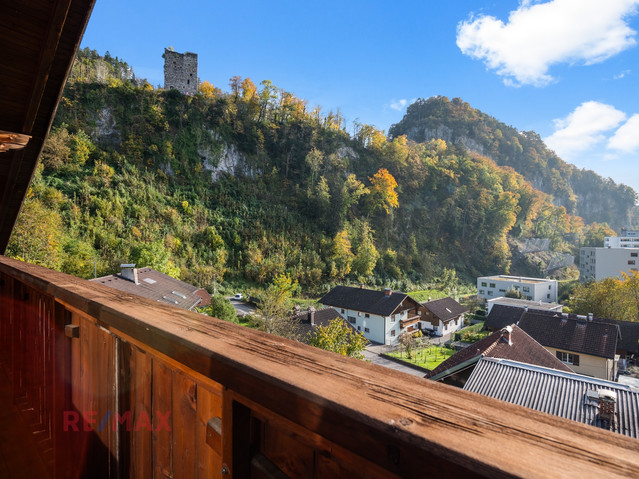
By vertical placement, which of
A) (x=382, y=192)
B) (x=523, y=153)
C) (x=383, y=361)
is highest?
(x=523, y=153)

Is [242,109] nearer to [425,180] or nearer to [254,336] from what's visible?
[425,180]

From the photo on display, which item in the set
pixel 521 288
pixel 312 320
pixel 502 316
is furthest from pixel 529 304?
pixel 312 320

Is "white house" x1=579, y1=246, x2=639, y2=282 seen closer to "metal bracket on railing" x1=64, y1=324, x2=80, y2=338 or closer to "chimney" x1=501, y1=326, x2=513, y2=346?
"chimney" x1=501, y1=326, x2=513, y2=346

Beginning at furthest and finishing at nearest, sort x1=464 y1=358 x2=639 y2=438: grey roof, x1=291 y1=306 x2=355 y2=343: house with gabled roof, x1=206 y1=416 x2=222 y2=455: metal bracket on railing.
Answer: x1=291 y1=306 x2=355 y2=343: house with gabled roof < x1=464 y1=358 x2=639 y2=438: grey roof < x1=206 y1=416 x2=222 y2=455: metal bracket on railing

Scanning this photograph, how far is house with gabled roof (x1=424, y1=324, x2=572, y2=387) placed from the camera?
893 cm

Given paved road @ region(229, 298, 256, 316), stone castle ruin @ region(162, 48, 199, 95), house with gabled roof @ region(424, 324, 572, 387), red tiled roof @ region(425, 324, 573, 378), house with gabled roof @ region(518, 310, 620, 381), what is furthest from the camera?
stone castle ruin @ region(162, 48, 199, 95)

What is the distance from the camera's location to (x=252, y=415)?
0.61m

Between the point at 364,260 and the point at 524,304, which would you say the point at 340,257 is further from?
the point at 524,304

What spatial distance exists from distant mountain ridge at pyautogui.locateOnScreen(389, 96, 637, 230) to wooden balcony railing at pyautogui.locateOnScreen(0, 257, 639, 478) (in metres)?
67.2

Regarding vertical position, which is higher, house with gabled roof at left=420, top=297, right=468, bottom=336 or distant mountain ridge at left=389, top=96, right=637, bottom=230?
distant mountain ridge at left=389, top=96, right=637, bottom=230

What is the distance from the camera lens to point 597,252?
39188mm

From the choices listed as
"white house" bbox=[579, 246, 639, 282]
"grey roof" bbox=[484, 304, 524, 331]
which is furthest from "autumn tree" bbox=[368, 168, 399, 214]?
"white house" bbox=[579, 246, 639, 282]

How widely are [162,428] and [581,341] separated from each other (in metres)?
18.2

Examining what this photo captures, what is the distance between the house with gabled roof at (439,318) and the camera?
21773 mm
